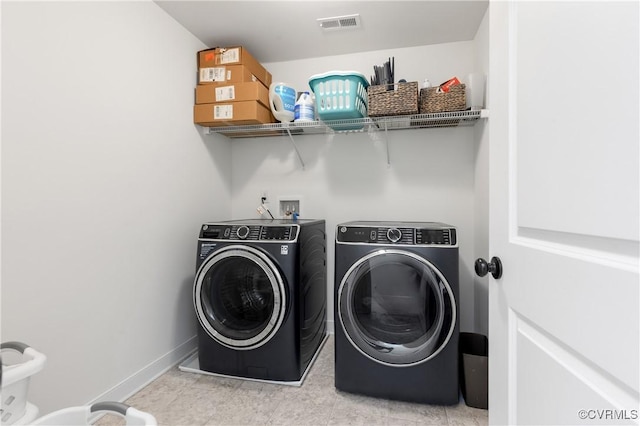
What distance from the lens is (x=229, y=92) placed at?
2.06m

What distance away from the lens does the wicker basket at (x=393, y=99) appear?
5.97 feet

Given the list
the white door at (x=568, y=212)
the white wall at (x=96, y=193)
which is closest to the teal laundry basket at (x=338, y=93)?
the white wall at (x=96, y=193)

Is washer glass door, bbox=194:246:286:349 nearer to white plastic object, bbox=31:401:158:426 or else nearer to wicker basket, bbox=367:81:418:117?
white plastic object, bbox=31:401:158:426

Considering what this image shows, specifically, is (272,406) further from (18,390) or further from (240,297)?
(18,390)

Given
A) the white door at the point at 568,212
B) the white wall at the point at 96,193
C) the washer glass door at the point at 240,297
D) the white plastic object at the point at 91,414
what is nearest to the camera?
the white door at the point at 568,212

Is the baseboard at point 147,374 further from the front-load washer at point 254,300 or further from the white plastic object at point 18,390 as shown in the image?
the white plastic object at point 18,390

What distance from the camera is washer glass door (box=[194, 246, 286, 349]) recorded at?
1705mm

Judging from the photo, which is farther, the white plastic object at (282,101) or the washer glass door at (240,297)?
the white plastic object at (282,101)

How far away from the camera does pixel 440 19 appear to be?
1.95 m

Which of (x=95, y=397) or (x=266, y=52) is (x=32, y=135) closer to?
(x=95, y=397)

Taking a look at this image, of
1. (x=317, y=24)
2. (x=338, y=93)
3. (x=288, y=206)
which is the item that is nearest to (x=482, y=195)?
(x=338, y=93)

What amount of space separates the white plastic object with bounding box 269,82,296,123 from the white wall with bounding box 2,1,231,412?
0.57 meters

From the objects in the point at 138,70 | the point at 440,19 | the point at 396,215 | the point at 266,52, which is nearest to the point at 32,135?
the point at 138,70

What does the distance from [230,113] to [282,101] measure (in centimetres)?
36
